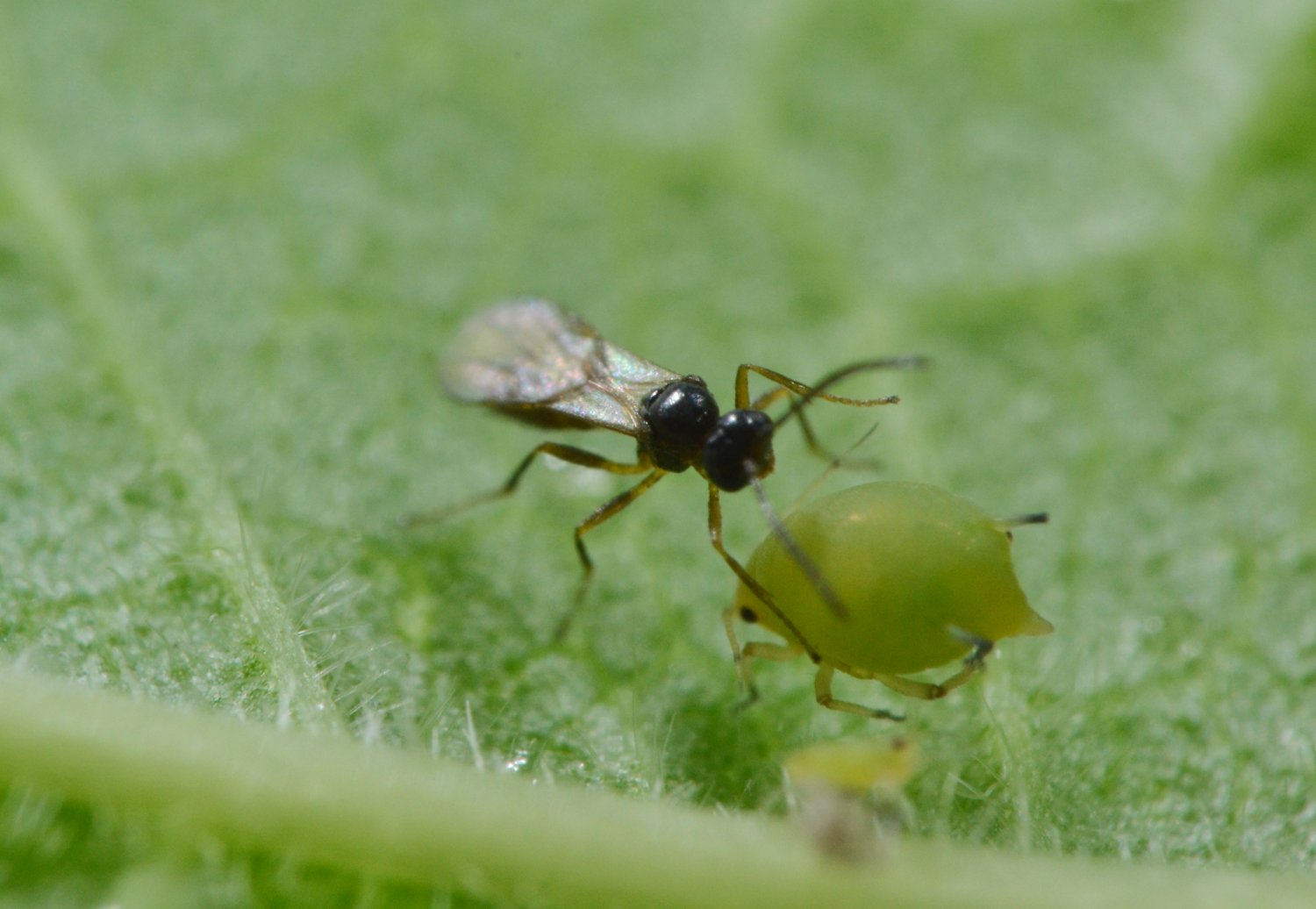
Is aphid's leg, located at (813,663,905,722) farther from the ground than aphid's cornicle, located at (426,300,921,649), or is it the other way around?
aphid's cornicle, located at (426,300,921,649)

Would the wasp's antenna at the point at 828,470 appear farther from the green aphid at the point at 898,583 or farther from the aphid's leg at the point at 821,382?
the green aphid at the point at 898,583

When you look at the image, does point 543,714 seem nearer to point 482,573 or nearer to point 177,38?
point 482,573

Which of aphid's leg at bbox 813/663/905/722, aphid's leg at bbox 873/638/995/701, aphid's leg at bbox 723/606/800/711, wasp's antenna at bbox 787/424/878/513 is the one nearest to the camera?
aphid's leg at bbox 873/638/995/701

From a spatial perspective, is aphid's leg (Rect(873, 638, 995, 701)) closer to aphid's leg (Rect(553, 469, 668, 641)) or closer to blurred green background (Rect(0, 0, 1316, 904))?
blurred green background (Rect(0, 0, 1316, 904))

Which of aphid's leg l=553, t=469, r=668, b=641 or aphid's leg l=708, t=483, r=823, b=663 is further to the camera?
aphid's leg l=553, t=469, r=668, b=641

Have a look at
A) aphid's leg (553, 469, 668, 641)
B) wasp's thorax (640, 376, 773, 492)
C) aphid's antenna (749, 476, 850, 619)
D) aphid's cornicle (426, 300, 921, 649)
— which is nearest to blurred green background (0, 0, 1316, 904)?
aphid's leg (553, 469, 668, 641)

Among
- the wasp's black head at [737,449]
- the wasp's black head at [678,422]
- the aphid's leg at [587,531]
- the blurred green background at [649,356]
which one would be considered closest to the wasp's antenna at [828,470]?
the blurred green background at [649,356]

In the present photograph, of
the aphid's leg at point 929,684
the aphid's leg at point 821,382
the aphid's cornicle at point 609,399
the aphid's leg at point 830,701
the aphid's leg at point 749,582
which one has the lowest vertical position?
the aphid's leg at point 830,701
